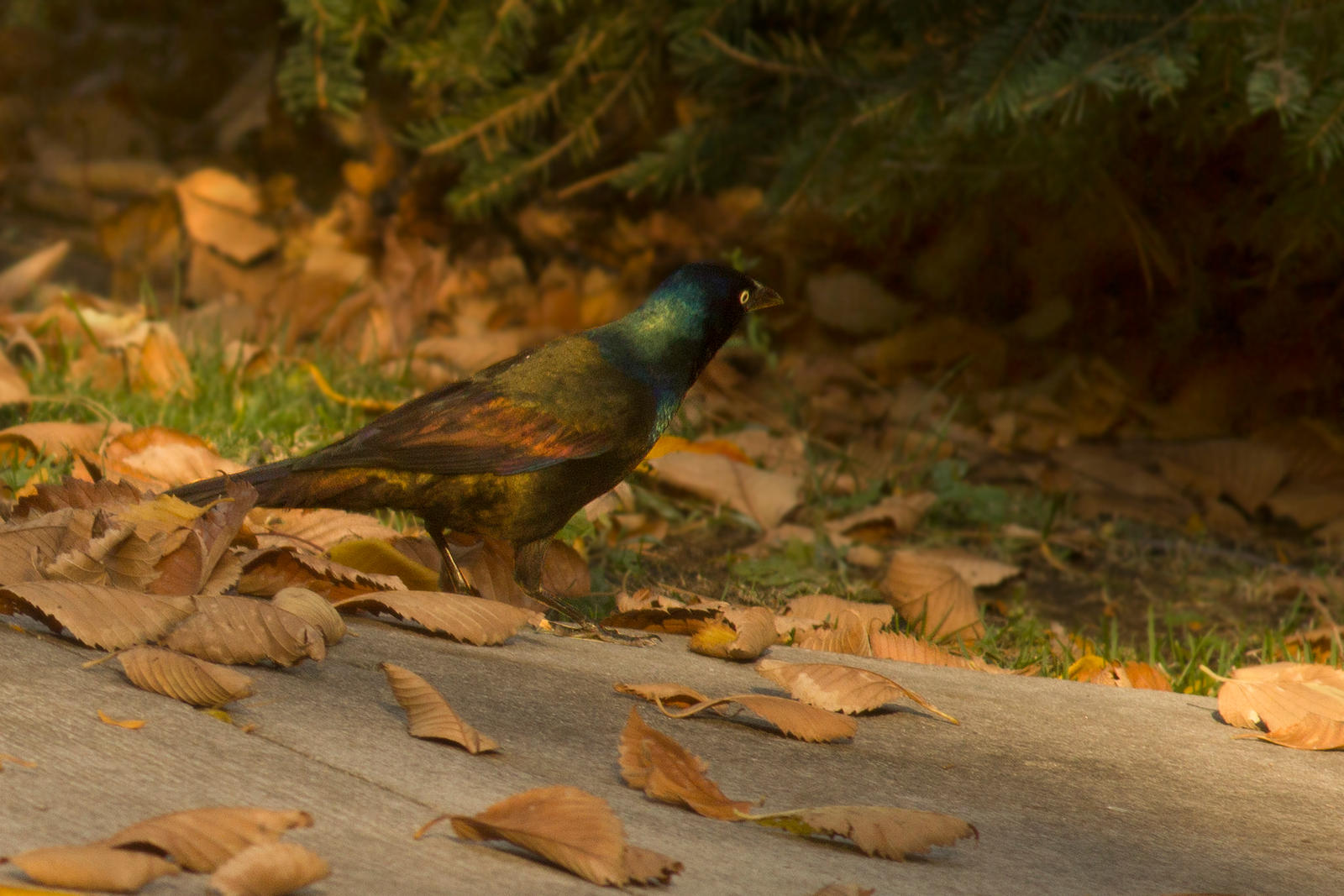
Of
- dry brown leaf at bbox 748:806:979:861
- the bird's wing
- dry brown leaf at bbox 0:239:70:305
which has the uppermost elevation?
dry brown leaf at bbox 0:239:70:305

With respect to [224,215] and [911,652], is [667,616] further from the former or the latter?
[224,215]

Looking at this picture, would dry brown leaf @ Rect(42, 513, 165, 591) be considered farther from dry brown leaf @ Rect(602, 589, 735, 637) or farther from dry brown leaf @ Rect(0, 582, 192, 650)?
dry brown leaf @ Rect(602, 589, 735, 637)

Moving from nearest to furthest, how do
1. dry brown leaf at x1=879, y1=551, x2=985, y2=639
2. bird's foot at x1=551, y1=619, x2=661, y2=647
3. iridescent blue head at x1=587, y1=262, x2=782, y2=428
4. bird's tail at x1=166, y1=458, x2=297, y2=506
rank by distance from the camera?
bird's tail at x1=166, y1=458, x2=297, y2=506 < bird's foot at x1=551, y1=619, x2=661, y2=647 < iridescent blue head at x1=587, y1=262, x2=782, y2=428 < dry brown leaf at x1=879, y1=551, x2=985, y2=639

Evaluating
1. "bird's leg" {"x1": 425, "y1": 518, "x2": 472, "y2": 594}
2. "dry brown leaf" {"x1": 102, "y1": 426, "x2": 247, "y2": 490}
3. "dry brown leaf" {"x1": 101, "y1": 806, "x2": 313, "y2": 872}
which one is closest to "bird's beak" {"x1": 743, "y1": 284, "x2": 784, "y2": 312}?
"bird's leg" {"x1": 425, "y1": 518, "x2": 472, "y2": 594}

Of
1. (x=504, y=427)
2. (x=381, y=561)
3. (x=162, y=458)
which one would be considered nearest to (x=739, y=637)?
(x=504, y=427)

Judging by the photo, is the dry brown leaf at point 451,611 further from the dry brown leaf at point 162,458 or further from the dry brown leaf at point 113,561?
the dry brown leaf at point 162,458

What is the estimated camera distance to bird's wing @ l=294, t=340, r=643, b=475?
2.32 metres

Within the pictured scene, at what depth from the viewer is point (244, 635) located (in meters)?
1.78

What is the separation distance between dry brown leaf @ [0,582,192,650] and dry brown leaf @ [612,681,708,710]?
60cm

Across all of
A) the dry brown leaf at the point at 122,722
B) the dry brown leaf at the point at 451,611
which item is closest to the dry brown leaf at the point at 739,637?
the dry brown leaf at the point at 451,611

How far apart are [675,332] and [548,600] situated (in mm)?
538

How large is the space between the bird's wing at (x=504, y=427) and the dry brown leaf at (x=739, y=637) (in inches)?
14.2

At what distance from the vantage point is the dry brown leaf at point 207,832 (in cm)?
120

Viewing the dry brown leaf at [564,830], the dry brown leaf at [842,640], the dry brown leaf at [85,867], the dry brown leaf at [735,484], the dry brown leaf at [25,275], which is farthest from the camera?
the dry brown leaf at [25,275]
